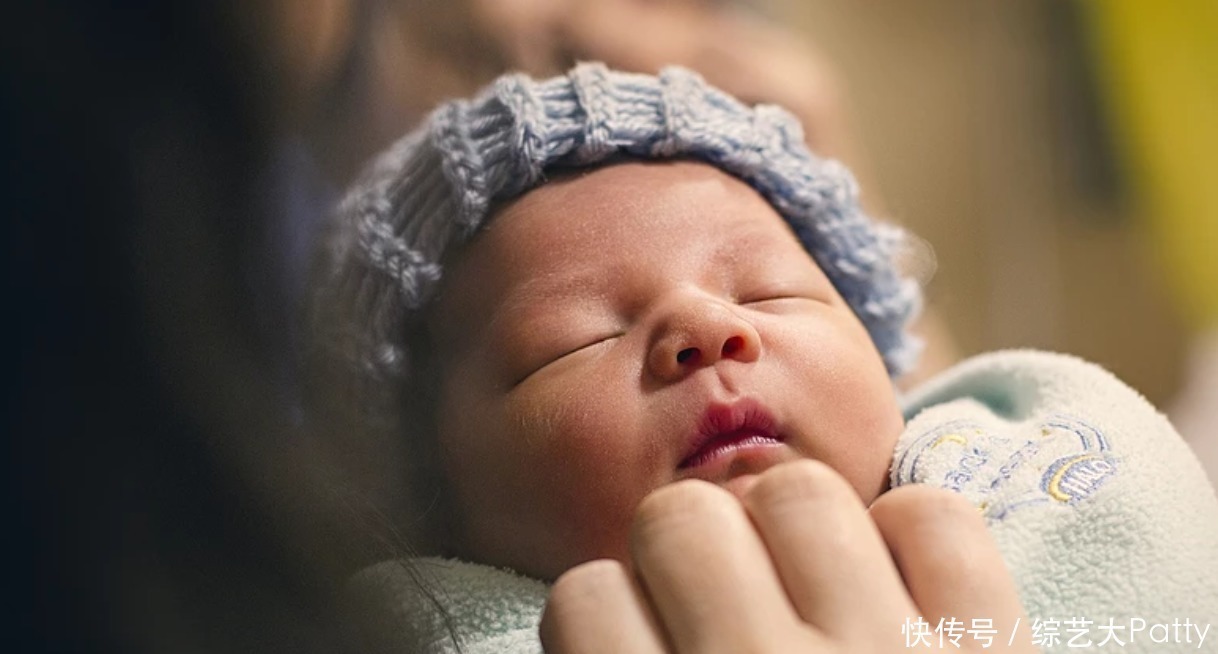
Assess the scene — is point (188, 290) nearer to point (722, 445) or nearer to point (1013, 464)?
point (722, 445)

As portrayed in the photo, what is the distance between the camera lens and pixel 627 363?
66cm

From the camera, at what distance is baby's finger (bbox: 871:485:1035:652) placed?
43 centimetres

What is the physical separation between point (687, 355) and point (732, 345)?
0.10 feet

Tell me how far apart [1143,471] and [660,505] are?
40cm

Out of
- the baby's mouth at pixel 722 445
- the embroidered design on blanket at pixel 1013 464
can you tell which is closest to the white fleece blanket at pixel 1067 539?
the embroidered design on blanket at pixel 1013 464

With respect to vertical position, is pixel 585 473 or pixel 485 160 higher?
pixel 485 160

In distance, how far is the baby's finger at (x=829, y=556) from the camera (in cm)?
41

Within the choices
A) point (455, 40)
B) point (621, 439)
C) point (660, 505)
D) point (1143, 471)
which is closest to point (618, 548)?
point (621, 439)

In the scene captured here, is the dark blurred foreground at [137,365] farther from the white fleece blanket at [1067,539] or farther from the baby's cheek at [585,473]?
the baby's cheek at [585,473]

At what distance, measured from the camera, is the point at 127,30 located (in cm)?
39

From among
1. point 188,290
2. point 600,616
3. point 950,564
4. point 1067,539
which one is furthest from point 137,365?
point 1067,539

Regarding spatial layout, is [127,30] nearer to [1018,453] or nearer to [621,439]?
[621,439]

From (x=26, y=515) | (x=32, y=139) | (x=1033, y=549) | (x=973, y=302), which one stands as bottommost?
(x=973, y=302)

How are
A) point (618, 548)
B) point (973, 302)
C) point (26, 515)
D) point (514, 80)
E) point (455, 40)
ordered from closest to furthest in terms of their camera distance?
point (26, 515) → point (618, 548) → point (514, 80) → point (455, 40) → point (973, 302)
